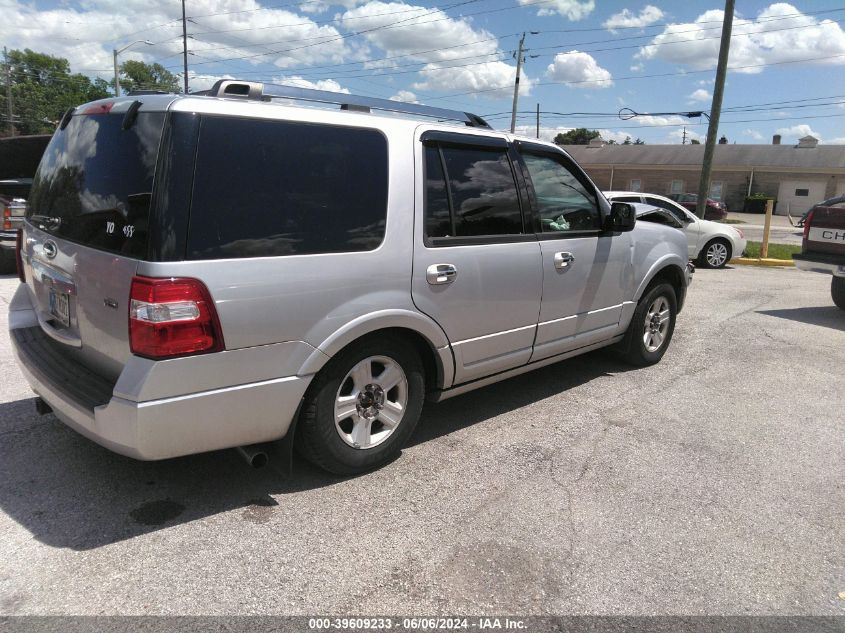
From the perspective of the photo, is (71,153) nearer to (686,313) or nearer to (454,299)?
(454,299)

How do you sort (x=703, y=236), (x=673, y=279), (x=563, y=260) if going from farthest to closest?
(x=703, y=236), (x=673, y=279), (x=563, y=260)

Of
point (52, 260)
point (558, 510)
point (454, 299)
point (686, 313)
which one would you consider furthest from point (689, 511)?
point (686, 313)

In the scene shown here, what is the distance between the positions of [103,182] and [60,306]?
75 cm

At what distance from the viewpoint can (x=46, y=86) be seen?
333ft

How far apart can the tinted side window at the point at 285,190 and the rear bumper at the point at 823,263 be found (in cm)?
707

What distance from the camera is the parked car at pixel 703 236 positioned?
13281 millimetres

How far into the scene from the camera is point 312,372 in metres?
3.01

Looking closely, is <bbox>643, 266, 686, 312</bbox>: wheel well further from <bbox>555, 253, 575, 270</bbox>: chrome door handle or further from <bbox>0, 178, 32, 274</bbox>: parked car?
<bbox>0, 178, 32, 274</bbox>: parked car

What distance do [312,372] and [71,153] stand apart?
1.73m

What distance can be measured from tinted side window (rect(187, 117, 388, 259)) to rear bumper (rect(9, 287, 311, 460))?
0.57 meters

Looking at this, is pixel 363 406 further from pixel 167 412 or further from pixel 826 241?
pixel 826 241

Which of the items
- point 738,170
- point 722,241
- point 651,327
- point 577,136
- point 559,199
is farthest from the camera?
point 577,136

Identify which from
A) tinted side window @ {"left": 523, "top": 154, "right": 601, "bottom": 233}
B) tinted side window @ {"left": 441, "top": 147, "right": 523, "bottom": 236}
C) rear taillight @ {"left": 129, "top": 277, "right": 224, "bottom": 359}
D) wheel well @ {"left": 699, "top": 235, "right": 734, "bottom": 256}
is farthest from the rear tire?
rear taillight @ {"left": 129, "top": 277, "right": 224, "bottom": 359}

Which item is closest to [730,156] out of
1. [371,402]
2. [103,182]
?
[371,402]
